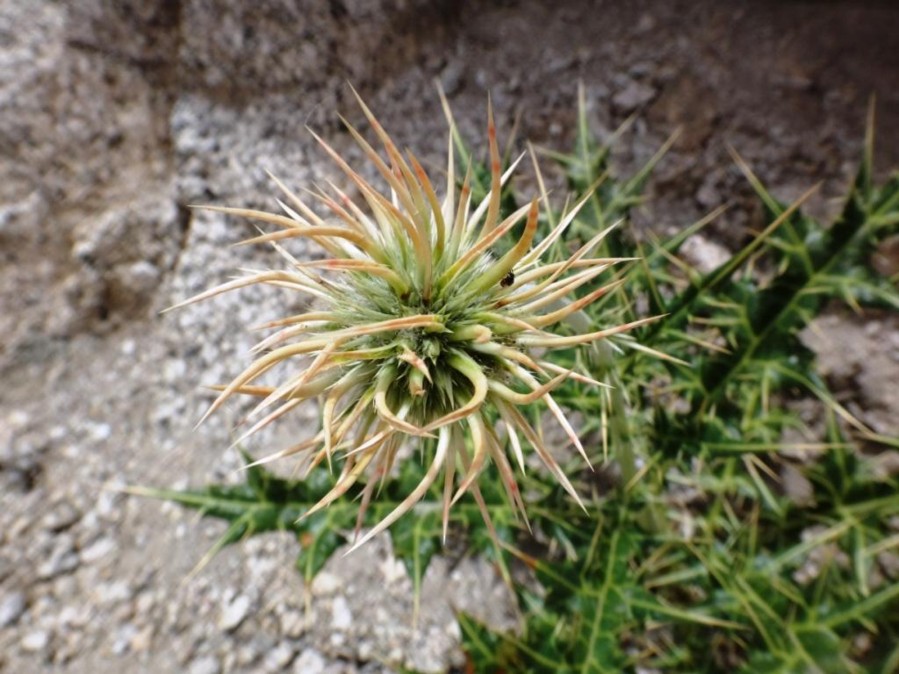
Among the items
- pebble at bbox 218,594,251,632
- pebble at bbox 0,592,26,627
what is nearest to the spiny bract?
pebble at bbox 218,594,251,632

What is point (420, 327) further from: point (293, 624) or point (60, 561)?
point (60, 561)

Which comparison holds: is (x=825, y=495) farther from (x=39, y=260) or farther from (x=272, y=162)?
(x=39, y=260)

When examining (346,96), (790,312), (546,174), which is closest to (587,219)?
(790,312)

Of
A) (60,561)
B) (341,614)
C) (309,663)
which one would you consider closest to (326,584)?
(341,614)

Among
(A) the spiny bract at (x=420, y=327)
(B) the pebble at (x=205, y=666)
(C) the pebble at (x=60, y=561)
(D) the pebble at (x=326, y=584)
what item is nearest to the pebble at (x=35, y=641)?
(C) the pebble at (x=60, y=561)

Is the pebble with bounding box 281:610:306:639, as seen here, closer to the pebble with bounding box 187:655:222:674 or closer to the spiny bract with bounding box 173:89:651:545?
the pebble with bounding box 187:655:222:674

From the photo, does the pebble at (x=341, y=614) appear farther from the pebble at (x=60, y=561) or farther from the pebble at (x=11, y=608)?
the pebble at (x=11, y=608)
